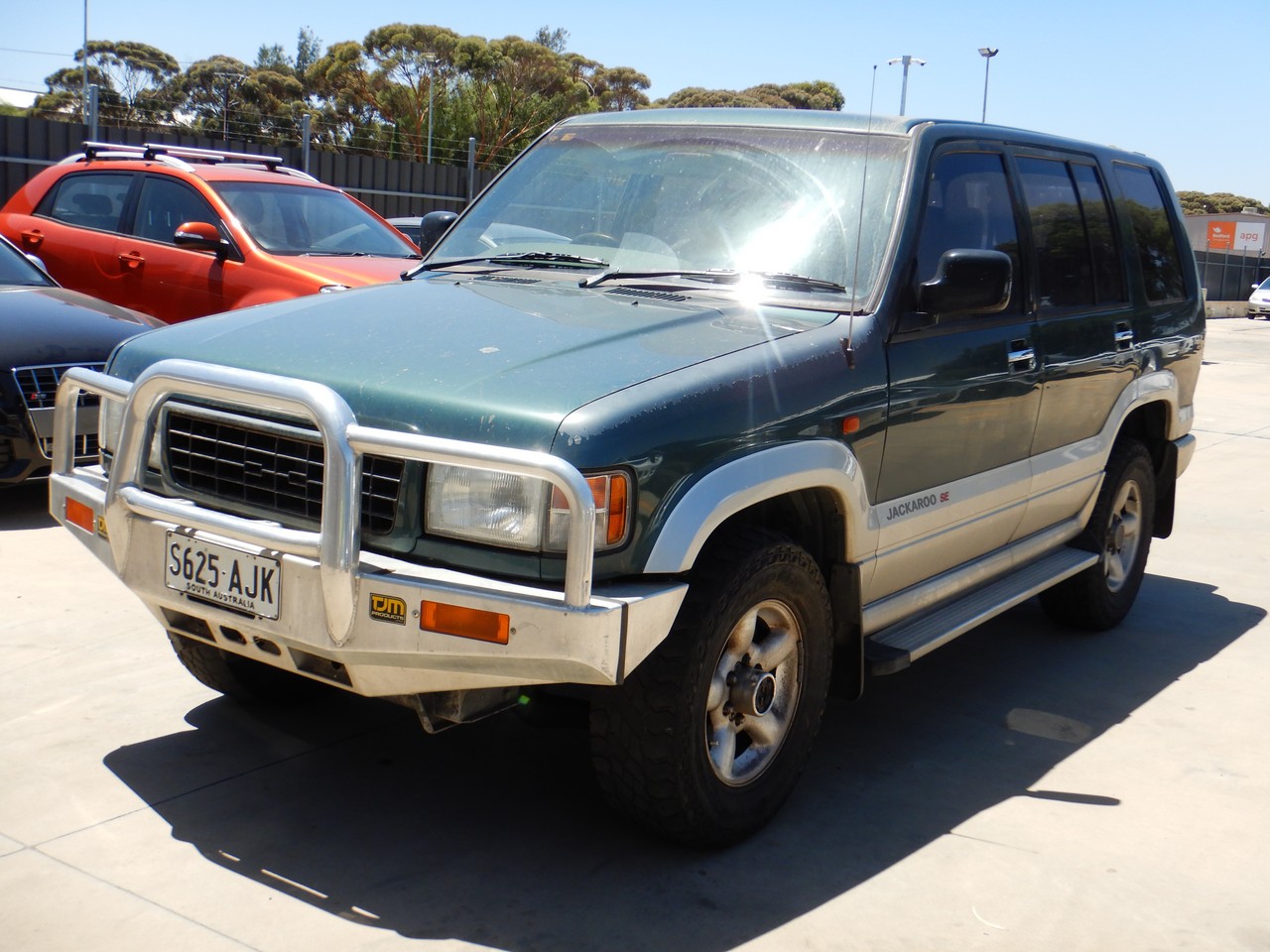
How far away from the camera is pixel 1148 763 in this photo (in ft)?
14.4

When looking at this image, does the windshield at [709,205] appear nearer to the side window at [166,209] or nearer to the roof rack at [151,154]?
the side window at [166,209]

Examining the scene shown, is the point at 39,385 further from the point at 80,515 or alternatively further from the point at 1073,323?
the point at 1073,323

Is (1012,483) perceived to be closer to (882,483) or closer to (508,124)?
(882,483)

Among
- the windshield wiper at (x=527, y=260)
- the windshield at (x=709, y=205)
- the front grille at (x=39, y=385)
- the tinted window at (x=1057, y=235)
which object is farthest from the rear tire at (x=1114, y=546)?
the front grille at (x=39, y=385)

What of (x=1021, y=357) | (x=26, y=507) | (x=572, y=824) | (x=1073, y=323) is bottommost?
(x=572, y=824)

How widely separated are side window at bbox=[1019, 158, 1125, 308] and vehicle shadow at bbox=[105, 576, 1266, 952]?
1489mm

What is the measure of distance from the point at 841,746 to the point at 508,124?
23.7m

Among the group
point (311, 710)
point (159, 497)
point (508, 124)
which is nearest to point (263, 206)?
point (311, 710)

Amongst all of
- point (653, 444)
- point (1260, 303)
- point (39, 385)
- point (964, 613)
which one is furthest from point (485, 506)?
point (1260, 303)

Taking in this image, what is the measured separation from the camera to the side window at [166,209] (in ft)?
29.1

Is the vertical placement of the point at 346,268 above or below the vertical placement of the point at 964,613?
above

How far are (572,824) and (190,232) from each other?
5.77 metres

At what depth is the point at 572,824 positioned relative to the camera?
12.0 ft

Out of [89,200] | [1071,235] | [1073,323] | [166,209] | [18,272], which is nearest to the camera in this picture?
[1073,323]
